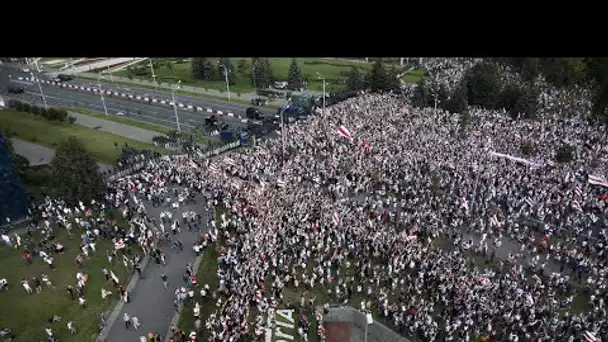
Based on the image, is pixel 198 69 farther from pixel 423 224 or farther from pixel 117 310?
pixel 117 310

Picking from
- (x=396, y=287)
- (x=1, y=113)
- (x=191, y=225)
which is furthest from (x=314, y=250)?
(x=1, y=113)

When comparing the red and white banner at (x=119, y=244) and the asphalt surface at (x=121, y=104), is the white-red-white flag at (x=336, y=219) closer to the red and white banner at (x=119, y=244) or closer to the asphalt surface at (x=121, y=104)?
the red and white banner at (x=119, y=244)

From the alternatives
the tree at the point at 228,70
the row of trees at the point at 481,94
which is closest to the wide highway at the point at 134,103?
the tree at the point at 228,70

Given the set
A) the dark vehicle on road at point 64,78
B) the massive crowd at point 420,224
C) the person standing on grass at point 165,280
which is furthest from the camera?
the dark vehicle on road at point 64,78

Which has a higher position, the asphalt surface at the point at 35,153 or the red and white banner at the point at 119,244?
the red and white banner at the point at 119,244

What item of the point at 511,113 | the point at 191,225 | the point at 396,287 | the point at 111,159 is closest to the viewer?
the point at 396,287

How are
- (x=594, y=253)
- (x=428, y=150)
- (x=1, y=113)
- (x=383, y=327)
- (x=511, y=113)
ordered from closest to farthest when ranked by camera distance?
1. (x=383, y=327)
2. (x=594, y=253)
3. (x=428, y=150)
4. (x=511, y=113)
5. (x=1, y=113)
